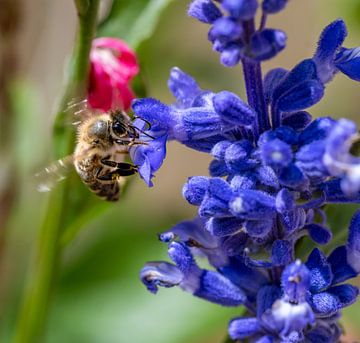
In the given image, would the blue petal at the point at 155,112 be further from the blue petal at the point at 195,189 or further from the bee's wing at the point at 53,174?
the bee's wing at the point at 53,174

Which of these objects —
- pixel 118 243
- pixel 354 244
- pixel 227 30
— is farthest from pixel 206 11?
pixel 118 243

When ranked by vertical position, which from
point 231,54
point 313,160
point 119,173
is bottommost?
point 119,173

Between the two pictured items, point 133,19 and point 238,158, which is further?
point 133,19

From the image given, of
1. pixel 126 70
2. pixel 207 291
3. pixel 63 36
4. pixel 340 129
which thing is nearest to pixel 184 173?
pixel 63 36

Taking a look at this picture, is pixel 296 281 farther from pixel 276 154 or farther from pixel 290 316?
pixel 276 154

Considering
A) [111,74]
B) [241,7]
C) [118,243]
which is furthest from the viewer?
[118,243]

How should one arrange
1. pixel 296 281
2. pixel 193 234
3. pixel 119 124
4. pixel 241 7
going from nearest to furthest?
pixel 241 7, pixel 296 281, pixel 193 234, pixel 119 124

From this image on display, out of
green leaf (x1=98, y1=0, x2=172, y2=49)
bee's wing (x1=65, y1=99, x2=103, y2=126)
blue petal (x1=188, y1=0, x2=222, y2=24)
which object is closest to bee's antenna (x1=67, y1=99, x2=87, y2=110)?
bee's wing (x1=65, y1=99, x2=103, y2=126)
